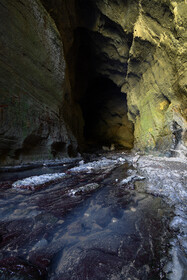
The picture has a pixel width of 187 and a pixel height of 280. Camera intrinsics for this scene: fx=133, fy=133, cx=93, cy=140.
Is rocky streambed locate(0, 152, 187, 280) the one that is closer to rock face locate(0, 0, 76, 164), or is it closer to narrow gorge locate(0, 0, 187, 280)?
narrow gorge locate(0, 0, 187, 280)

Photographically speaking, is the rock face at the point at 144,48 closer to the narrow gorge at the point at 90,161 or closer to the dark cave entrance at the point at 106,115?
the narrow gorge at the point at 90,161

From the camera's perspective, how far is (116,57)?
11312mm

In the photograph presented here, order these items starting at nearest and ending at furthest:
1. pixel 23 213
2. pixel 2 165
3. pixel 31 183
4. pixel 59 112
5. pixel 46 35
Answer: pixel 23 213, pixel 31 183, pixel 2 165, pixel 46 35, pixel 59 112

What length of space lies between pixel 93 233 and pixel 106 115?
19103 millimetres

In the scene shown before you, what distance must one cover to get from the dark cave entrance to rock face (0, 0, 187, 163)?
5596mm

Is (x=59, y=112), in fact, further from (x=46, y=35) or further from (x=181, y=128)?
(x=181, y=128)

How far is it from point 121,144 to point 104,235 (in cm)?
1623

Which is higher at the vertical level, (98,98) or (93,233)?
(98,98)

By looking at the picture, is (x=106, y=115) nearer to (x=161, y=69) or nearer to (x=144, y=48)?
(x=144, y=48)

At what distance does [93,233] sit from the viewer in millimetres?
1574

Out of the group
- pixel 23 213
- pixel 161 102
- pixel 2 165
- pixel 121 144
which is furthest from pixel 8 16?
pixel 121 144

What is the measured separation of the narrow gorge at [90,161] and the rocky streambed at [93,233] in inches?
0.4

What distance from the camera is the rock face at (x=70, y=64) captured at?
4648 millimetres

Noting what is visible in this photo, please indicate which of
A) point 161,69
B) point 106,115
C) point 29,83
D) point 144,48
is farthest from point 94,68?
point 29,83
